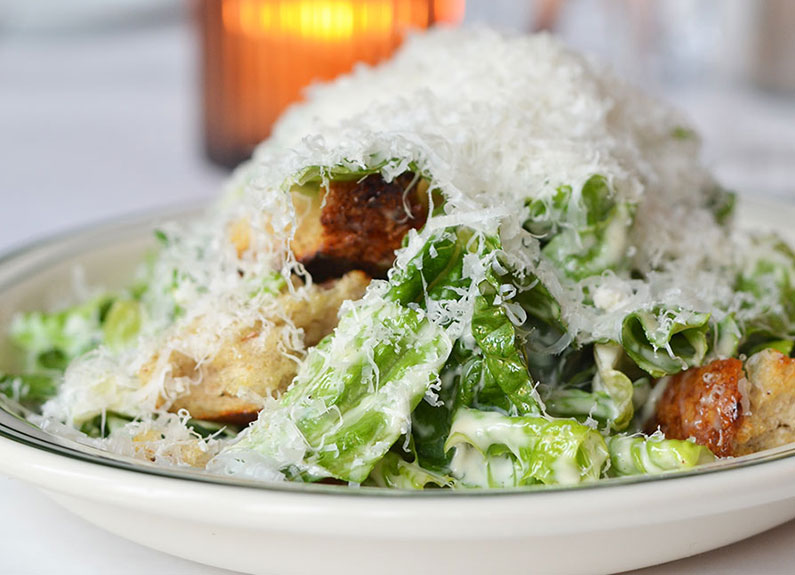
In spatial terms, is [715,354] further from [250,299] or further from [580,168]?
[250,299]

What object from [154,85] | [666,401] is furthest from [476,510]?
[154,85]

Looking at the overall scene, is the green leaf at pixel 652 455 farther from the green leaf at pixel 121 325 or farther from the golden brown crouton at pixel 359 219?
the green leaf at pixel 121 325

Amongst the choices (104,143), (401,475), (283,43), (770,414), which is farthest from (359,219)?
(104,143)

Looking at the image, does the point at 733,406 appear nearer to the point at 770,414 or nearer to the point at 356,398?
the point at 770,414

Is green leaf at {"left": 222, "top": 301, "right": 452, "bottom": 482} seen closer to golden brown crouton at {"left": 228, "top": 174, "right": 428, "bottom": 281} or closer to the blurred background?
golden brown crouton at {"left": 228, "top": 174, "right": 428, "bottom": 281}

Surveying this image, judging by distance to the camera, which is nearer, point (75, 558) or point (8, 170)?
point (75, 558)

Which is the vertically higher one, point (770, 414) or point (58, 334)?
point (770, 414)
